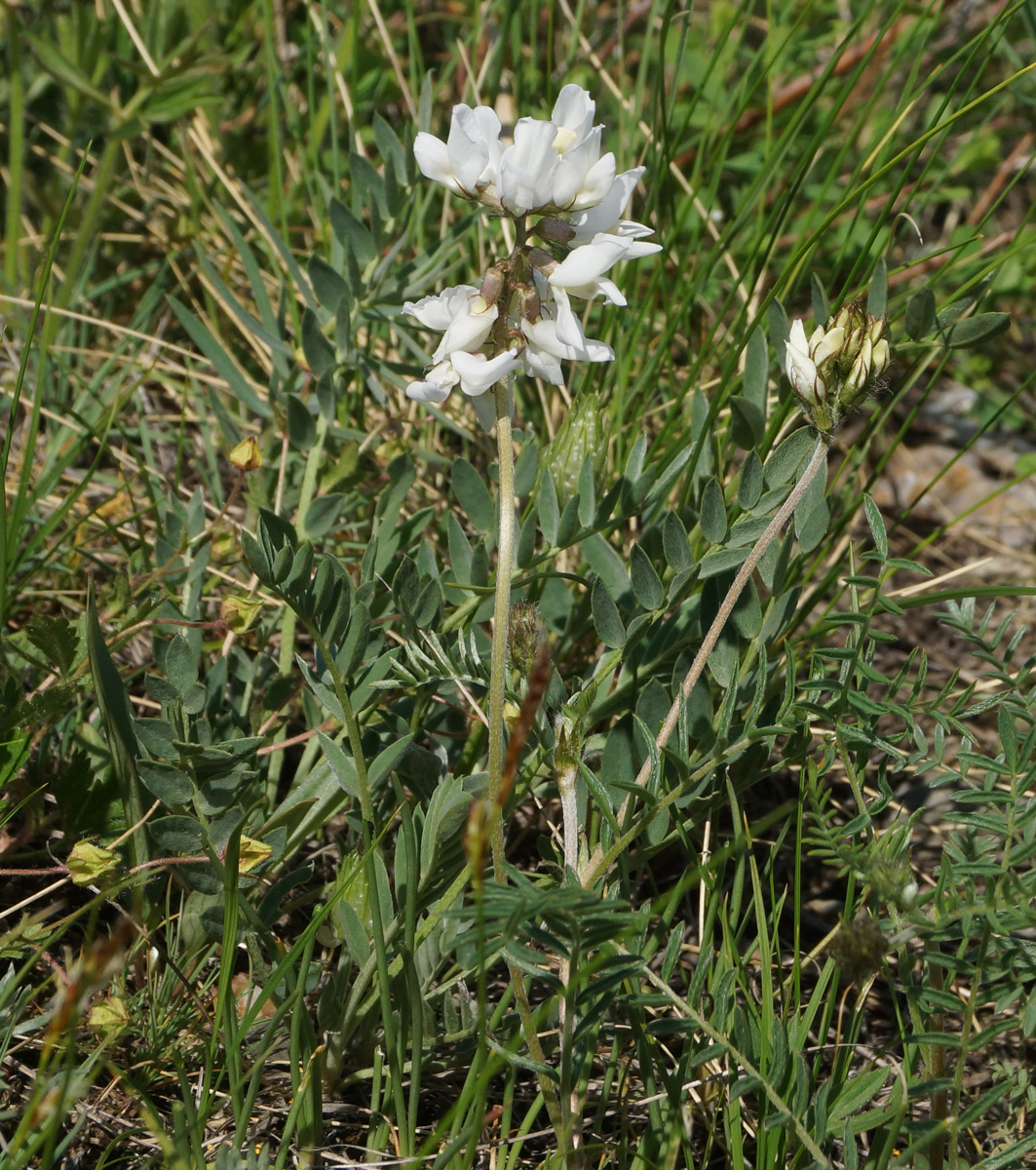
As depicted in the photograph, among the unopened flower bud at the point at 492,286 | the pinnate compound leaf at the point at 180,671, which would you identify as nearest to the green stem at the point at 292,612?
the pinnate compound leaf at the point at 180,671

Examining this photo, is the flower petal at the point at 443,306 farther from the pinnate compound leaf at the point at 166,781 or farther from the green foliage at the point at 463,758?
the pinnate compound leaf at the point at 166,781

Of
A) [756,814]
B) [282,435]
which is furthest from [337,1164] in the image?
[282,435]

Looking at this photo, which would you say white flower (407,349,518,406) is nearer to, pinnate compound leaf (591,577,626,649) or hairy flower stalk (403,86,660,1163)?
hairy flower stalk (403,86,660,1163)

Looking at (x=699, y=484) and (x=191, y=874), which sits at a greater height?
(x=699, y=484)

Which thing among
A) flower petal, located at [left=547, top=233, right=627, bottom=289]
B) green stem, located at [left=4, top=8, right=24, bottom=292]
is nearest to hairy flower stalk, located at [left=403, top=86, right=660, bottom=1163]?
flower petal, located at [left=547, top=233, right=627, bottom=289]

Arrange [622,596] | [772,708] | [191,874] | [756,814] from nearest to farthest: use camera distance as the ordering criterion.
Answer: [191,874], [772,708], [622,596], [756,814]

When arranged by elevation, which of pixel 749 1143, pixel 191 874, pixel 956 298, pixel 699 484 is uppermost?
pixel 956 298

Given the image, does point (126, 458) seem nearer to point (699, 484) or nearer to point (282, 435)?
point (282, 435)
